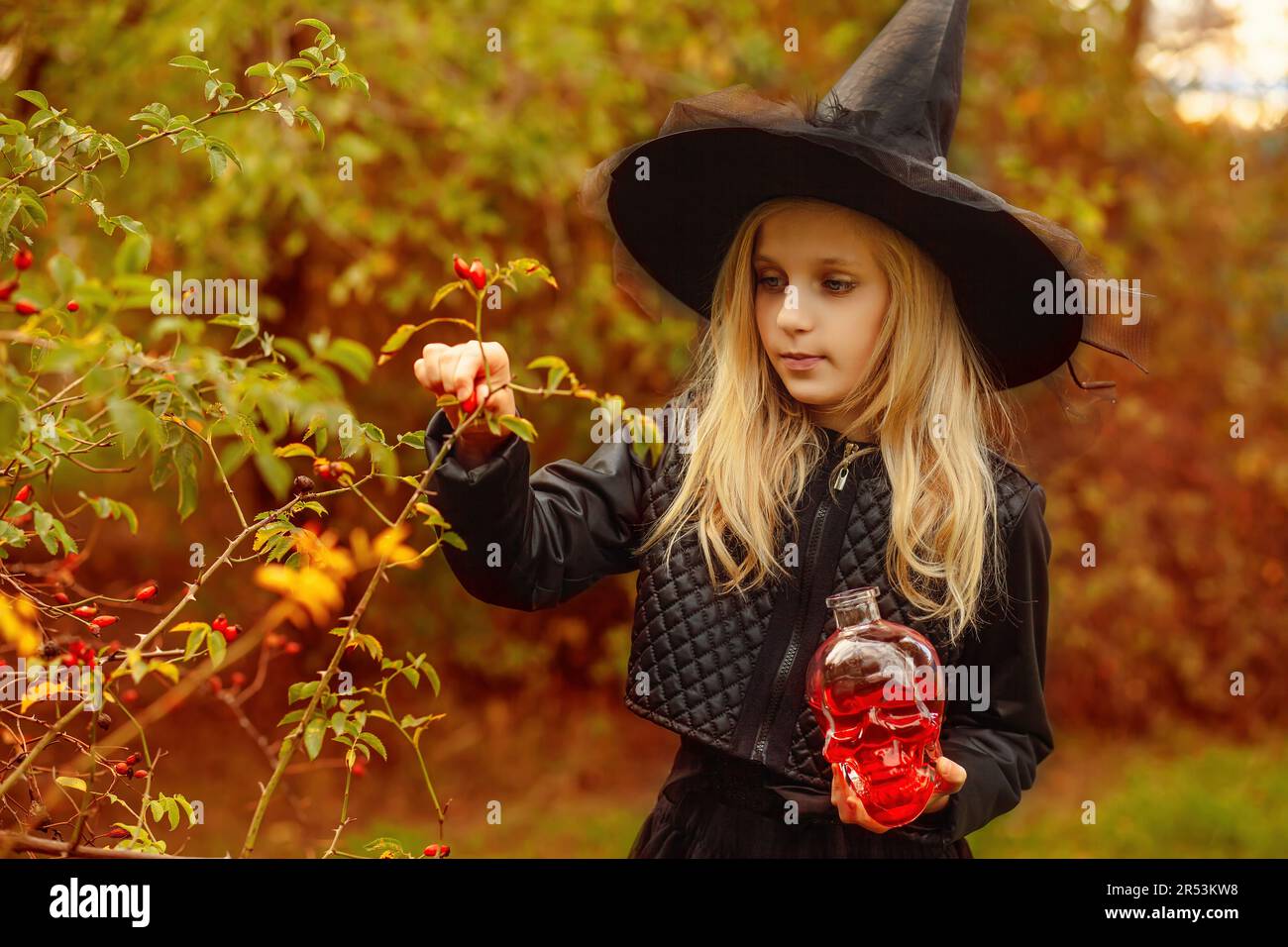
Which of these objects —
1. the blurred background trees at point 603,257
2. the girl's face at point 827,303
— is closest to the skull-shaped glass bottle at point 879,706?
the girl's face at point 827,303

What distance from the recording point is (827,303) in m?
1.91

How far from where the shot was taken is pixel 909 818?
169cm

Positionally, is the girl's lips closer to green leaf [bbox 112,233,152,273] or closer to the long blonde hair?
the long blonde hair

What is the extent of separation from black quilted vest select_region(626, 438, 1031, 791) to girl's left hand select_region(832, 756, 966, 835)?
13 centimetres

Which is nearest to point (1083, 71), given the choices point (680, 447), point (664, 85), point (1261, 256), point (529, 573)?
point (1261, 256)

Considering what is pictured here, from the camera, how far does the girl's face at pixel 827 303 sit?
1.89 metres

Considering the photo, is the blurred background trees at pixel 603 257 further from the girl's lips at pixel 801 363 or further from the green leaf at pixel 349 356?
the green leaf at pixel 349 356

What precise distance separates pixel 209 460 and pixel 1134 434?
14.3 ft

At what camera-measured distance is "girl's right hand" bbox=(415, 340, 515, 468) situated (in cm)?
157

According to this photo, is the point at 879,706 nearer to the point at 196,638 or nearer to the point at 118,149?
the point at 196,638

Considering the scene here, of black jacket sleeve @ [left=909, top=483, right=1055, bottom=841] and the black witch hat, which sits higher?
the black witch hat

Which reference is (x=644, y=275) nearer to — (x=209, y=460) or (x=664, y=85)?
(x=664, y=85)

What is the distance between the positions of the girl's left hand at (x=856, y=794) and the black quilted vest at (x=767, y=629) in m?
0.13

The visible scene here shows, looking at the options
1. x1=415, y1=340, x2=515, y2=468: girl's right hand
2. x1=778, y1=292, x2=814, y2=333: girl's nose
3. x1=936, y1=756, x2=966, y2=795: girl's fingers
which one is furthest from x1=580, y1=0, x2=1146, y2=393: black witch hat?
x1=936, y1=756, x2=966, y2=795: girl's fingers
